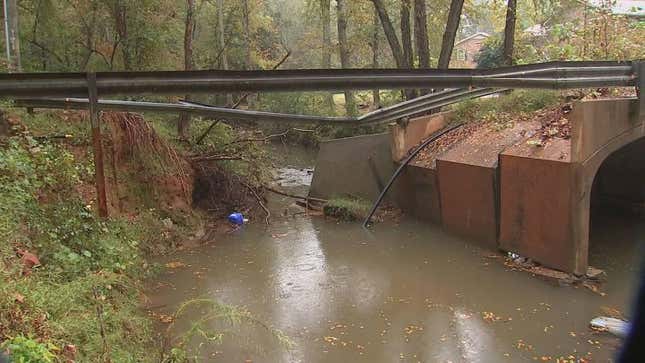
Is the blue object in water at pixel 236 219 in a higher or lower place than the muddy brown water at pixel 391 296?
higher

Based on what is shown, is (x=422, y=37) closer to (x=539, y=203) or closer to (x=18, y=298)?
(x=539, y=203)

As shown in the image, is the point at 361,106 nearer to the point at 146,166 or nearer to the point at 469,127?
the point at 469,127

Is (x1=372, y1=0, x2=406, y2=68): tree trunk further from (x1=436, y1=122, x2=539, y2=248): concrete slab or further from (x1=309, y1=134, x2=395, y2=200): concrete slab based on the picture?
(x1=436, y1=122, x2=539, y2=248): concrete slab

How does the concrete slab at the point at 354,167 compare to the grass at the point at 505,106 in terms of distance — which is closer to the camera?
the grass at the point at 505,106

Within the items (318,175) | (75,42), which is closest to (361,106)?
(318,175)

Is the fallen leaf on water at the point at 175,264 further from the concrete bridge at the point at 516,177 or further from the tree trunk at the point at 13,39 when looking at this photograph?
the concrete bridge at the point at 516,177

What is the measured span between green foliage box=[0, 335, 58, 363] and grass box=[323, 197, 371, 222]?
365 inches

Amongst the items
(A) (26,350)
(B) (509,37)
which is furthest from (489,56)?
(A) (26,350)

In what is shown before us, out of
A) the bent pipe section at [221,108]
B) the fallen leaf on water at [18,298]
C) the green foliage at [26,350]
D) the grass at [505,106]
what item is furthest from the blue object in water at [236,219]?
the green foliage at [26,350]

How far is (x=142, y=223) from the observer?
363 inches

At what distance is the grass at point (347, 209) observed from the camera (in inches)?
469

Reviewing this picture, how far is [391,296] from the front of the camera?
7.42 meters

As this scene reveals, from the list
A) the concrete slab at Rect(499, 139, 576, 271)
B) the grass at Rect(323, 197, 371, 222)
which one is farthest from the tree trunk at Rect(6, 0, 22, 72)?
the concrete slab at Rect(499, 139, 576, 271)

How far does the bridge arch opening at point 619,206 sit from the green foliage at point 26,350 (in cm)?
817
